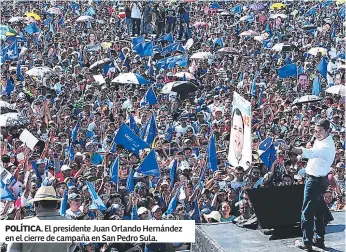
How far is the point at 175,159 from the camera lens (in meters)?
13.1

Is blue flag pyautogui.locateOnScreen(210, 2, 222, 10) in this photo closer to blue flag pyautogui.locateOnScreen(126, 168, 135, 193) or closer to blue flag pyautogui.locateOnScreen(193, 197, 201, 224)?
blue flag pyautogui.locateOnScreen(126, 168, 135, 193)

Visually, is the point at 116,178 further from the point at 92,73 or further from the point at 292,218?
the point at 92,73

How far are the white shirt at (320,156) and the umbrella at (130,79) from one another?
1101 centimetres

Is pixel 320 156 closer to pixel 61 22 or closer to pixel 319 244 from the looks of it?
pixel 319 244

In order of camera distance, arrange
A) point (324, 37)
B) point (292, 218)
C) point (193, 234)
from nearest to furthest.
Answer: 1. point (292, 218)
2. point (193, 234)
3. point (324, 37)

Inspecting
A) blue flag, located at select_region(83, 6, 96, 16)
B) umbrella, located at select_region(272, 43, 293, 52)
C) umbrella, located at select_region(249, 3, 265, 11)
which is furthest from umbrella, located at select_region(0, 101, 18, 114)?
umbrella, located at select_region(249, 3, 265, 11)

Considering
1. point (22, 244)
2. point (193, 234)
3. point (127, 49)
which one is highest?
point (127, 49)

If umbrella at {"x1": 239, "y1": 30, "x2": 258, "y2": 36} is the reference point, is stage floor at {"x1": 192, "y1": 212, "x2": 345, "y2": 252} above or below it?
below

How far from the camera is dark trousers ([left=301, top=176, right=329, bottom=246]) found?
8172 mm

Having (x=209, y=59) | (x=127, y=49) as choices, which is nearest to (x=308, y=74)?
(x=209, y=59)

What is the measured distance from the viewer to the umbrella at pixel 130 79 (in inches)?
743

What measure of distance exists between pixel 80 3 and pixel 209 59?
513 inches

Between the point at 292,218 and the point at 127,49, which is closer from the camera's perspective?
the point at 292,218

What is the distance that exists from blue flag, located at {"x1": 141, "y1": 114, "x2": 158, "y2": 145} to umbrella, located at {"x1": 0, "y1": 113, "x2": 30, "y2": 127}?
7.22 feet
